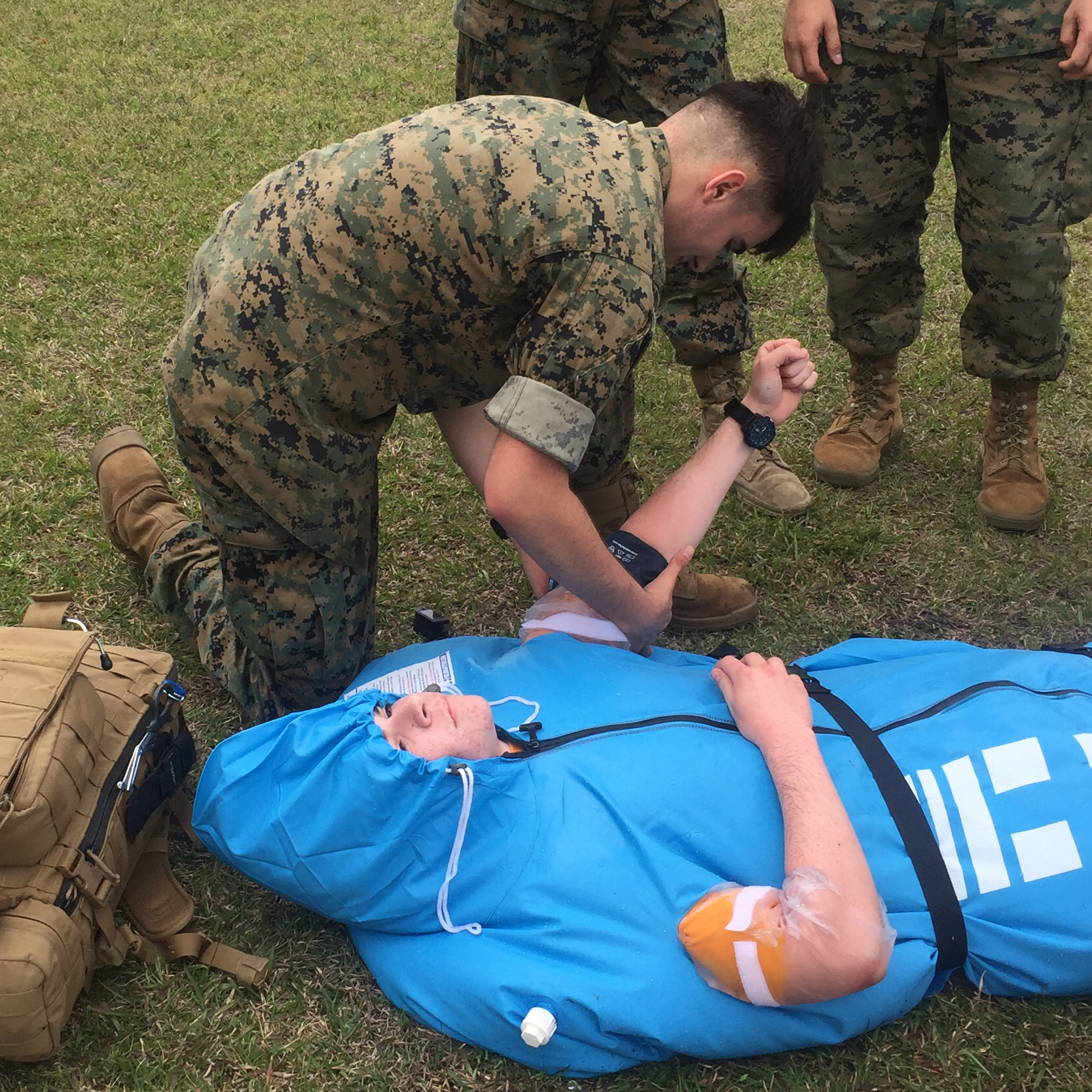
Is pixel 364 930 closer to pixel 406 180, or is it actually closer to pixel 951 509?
pixel 406 180

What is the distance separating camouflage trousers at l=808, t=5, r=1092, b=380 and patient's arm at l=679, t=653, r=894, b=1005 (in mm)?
1694

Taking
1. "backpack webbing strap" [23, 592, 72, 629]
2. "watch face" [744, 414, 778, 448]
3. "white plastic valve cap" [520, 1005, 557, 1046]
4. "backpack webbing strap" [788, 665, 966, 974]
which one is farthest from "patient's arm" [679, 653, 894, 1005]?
"backpack webbing strap" [23, 592, 72, 629]

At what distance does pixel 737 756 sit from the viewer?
6.48 feet


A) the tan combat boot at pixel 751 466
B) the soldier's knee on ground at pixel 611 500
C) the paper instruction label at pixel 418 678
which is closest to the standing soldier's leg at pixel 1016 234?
the tan combat boot at pixel 751 466

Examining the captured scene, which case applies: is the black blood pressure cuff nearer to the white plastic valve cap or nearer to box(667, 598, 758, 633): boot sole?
box(667, 598, 758, 633): boot sole

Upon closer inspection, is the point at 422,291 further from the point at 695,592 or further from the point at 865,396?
the point at 865,396

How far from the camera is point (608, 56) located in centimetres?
299

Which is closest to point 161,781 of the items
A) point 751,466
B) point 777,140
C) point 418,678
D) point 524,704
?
point 418,678

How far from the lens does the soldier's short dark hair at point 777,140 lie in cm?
198

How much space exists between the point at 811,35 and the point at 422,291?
1.53 m

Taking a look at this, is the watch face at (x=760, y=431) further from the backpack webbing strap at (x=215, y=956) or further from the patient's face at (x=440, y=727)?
the backpack webbing strap at (x=215, y=956)

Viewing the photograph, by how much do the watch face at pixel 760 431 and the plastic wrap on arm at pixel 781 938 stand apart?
1093mm

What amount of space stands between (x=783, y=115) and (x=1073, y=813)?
1.36 metres

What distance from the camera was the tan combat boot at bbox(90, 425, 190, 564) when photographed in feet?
9.57
